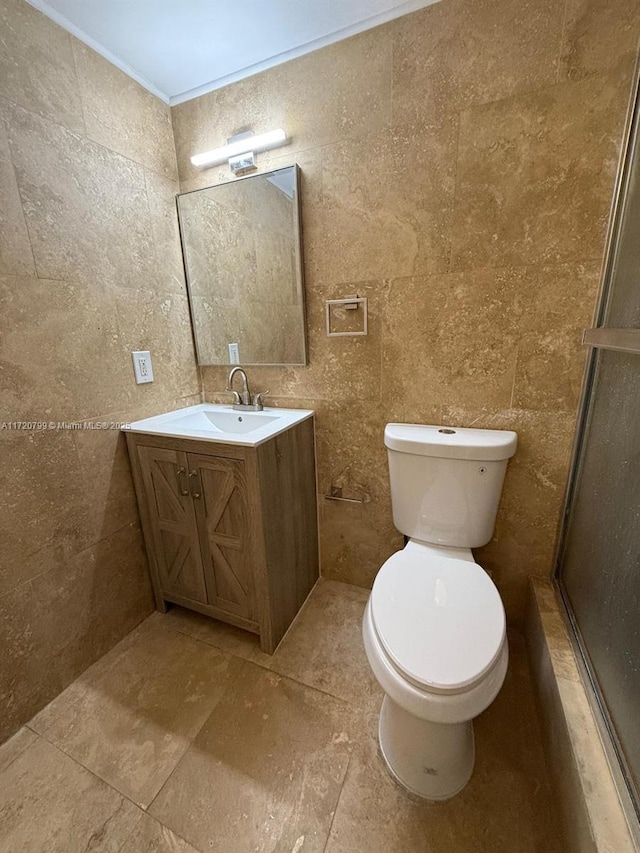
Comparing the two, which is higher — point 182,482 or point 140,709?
point 182,482

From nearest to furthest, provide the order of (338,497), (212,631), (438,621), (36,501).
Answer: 1. (438,621)
2. (36,501)
3. (212,631)
4. (338,497)

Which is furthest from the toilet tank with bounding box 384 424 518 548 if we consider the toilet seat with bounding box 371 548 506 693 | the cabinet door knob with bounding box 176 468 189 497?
the cabinet door knob with bounding box 176 468 189 497

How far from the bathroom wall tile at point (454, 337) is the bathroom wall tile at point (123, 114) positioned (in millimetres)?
1185

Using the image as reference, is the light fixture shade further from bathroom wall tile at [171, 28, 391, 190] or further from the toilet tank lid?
the toilet tank lid

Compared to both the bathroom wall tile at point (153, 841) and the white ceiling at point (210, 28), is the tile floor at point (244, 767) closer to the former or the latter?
the bathroom wall tile at point (153, 841)

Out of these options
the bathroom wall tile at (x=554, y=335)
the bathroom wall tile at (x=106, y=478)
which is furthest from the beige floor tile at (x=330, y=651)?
the bathroom wall tile at (x=554, y=335)

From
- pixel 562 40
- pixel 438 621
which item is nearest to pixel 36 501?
pixel 438 621

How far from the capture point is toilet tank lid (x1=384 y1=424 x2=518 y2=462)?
3.76ft

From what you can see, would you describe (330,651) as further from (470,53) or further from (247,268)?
(470,53)

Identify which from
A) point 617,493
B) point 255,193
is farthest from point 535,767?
point 255,193

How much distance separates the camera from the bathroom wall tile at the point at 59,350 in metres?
1.03

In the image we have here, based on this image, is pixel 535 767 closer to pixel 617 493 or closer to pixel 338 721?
pixel 338 721

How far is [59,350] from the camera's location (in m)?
1.15

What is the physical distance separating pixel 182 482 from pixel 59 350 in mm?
616
